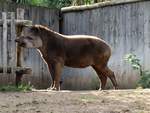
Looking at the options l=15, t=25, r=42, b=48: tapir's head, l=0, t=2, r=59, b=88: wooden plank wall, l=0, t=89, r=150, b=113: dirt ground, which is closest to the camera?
l=0, t=89, r=150, b=113: dirt ground

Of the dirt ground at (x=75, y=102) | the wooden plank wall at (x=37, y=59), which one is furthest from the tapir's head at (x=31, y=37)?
the wooden plank wall at (x=37, y=59)

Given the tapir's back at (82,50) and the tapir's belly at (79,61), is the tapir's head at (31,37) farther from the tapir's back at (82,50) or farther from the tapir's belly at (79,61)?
the tapir's belly at (79,61)

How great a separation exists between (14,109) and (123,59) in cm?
613

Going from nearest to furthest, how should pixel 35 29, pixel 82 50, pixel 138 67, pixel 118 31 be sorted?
pixel 35 29, pixel 82 50, pixel 138 67, pixel 118 31

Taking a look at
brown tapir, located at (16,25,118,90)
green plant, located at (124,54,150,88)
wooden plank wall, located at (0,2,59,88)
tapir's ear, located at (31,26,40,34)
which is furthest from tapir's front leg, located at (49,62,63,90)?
wooden plank wall, located at (0,2,59,88)

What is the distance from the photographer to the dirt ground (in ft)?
19.8

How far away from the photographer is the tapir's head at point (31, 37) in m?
9.17

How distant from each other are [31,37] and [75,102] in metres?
2.95

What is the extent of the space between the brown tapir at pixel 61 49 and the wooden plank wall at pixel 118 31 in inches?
67.4

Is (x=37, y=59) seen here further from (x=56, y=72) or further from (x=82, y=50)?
(x=56, y=72)

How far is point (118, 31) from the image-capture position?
12.0m

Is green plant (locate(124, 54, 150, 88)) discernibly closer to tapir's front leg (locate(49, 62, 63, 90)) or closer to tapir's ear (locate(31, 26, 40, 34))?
tapir's front leg (locate(49, 62, 63, 90))

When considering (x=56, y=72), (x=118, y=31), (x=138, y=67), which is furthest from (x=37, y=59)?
(x=56, y=72)

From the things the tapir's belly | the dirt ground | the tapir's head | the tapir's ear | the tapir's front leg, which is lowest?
the dirt ground
